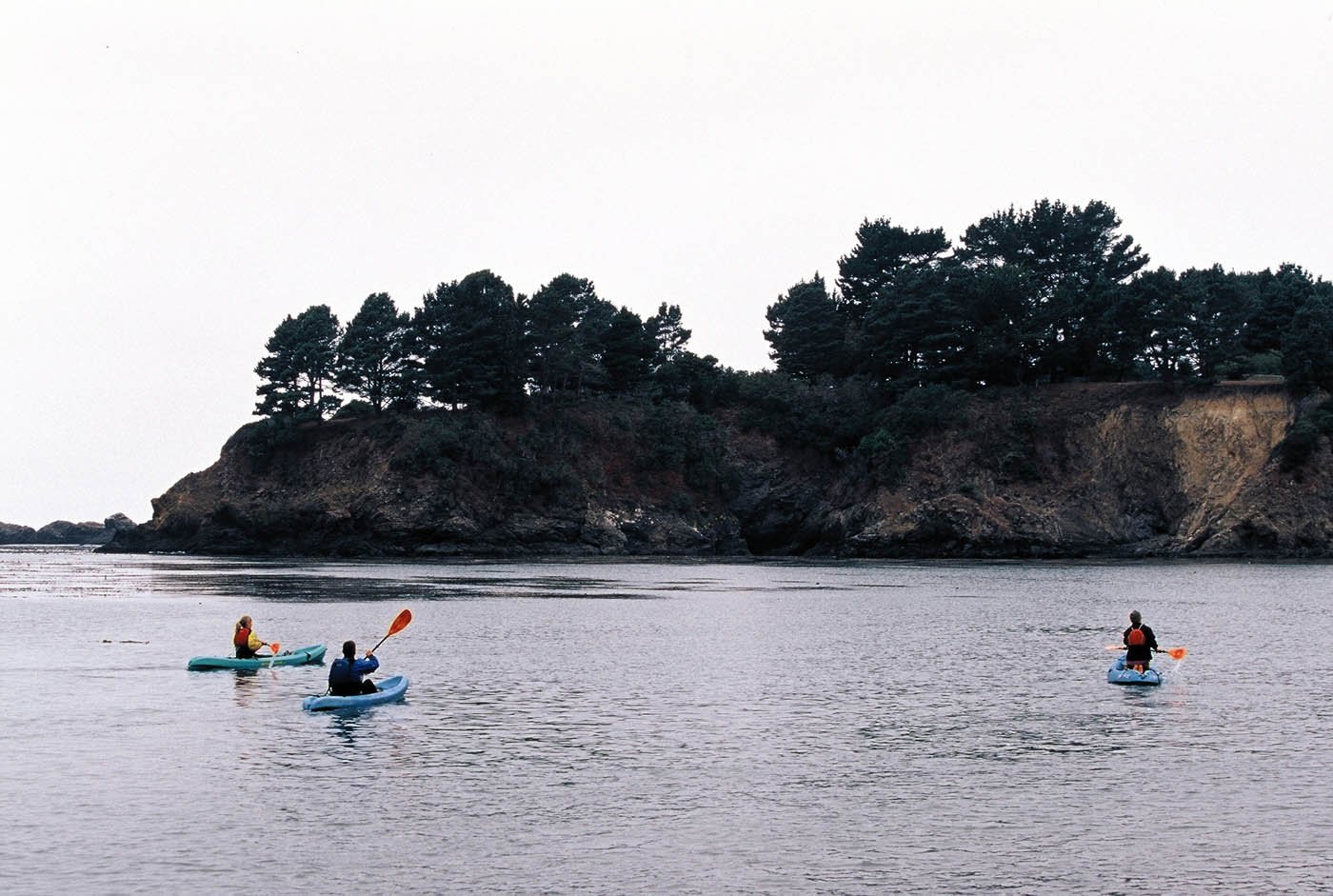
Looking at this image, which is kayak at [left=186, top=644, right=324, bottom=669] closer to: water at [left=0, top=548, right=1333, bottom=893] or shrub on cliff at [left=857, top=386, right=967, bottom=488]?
water at [left=0, top=548, right=1333, bottom=893]

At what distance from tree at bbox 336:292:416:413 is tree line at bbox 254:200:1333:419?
0.24m

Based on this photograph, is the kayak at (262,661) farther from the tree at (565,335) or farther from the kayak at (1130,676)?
the tree at (565,335)

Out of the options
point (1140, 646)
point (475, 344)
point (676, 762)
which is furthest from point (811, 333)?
point (676, 762)

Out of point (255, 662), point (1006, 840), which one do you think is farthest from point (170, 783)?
point (255, 662)

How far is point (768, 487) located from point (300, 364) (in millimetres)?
62331

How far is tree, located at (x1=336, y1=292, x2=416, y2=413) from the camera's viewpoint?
175 m

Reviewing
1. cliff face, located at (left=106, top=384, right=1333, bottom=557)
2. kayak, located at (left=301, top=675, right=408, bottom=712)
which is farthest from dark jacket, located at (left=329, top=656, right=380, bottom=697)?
cliff face, located at (left=106, top=384, right=1333, bottom=557)

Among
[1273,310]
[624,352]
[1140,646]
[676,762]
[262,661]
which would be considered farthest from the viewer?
[624,352]

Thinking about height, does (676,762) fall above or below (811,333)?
below

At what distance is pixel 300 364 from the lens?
17862 cm

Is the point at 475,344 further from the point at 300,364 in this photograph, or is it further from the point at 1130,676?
the point at 1130,676

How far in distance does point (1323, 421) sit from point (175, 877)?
14484 cm

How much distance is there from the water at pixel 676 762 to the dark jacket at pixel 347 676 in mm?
1056

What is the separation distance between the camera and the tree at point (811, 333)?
186 m
